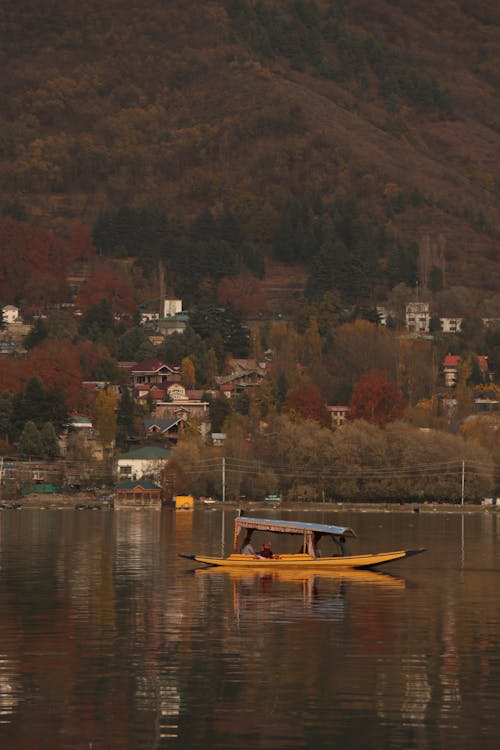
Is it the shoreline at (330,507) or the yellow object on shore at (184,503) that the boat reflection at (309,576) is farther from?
the yellow object on shore at (184,503)

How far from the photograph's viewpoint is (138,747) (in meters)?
42.2

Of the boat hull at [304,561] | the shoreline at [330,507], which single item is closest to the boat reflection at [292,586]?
the boat hull at [304,561]

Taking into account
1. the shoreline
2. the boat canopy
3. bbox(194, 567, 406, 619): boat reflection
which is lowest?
bbox(194, 567, 406, 619): boat reflection

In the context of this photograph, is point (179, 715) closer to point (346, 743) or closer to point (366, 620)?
point (346, 743)

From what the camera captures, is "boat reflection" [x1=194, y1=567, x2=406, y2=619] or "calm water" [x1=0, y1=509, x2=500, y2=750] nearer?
"calm water" [x1=0, y1=509, x2=500, y2=750]

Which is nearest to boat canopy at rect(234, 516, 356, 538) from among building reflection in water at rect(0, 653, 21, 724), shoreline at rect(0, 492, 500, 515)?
building reflection in water at rect(0, 653, 21, 724)

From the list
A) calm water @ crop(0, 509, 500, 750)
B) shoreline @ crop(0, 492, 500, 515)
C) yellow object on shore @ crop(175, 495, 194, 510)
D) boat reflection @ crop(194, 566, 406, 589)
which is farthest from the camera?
yellow object on shore @ crop(175, 495, 194, 510)

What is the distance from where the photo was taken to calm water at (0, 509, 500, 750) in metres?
44.0

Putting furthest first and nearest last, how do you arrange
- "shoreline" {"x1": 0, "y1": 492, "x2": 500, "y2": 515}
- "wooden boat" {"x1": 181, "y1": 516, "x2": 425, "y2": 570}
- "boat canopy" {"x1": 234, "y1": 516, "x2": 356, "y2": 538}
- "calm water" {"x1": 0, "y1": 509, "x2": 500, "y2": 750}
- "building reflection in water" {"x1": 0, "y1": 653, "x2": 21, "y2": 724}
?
"shoreline" {"x1": 0, "y1": 492, "x2": 500, "y2": 515} → "wooden boat" {"x1": 181, "y1": 516, "x2": 425, "y2": 570} → "boat canopy" {"x1": 234, "y1": 516, "x2": 356, "y2": 538} → "building reflection in water" {"x1": 0, "y1": 653, "x2": 21, "y2": 724} → "calm water" {"x1": 0, "y1": 509, "x2": 500, "y2": 750}

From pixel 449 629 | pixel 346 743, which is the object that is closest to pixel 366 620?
pixel 449 629

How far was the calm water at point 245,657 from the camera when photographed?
4400 cm

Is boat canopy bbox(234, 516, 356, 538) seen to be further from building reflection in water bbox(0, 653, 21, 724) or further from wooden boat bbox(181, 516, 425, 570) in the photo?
building reflection in water bbox(0, 653, 21, 724)

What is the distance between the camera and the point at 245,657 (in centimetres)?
5459

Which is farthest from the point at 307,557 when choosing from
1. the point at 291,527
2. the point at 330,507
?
the point at 330,507
